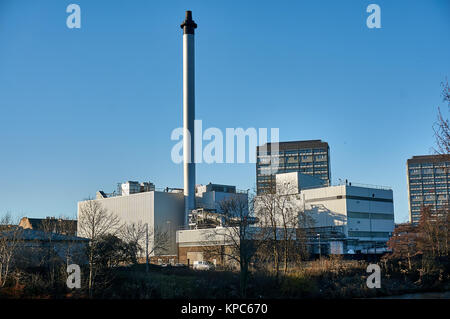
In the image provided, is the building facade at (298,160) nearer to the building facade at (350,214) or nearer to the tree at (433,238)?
the building facade at (350,214)

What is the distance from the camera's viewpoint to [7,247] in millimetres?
39094

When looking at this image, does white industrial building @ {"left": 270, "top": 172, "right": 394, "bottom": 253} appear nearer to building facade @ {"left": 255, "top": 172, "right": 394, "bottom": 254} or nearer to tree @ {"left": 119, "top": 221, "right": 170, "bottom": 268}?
building facade @ {"left": 255, "top": 172, "right": 394, "bottom": 254}

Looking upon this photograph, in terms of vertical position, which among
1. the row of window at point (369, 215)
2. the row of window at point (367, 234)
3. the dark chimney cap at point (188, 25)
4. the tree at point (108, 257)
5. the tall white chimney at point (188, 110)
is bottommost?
the tree at point (108, 257)

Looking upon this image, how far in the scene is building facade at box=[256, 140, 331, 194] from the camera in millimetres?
176875

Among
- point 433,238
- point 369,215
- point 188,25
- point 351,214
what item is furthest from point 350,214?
point 188,25

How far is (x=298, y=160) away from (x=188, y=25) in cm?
10777

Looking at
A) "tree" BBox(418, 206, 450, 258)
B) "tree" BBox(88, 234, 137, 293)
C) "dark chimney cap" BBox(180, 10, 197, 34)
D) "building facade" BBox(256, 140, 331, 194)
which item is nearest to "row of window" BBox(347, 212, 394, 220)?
"tree" BBox(418, 206, 450, 258)

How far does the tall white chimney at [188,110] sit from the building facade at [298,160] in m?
99.3

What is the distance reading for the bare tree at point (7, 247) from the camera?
37.2m

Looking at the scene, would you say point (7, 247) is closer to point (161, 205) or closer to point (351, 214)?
point (161, 205)

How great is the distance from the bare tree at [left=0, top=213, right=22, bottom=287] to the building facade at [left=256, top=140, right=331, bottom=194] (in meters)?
137

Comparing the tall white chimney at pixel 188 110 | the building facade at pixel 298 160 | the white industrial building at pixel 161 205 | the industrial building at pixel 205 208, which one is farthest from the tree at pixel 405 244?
the building facade at pixel 298 160
